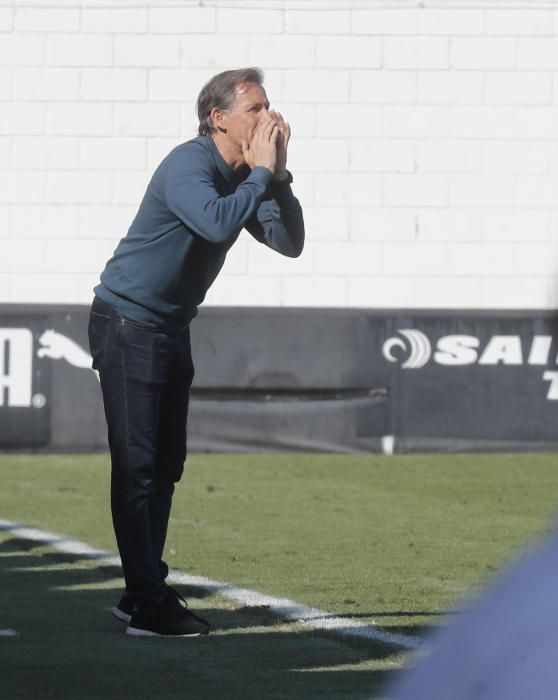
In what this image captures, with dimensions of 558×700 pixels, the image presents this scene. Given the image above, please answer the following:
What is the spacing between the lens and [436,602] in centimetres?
609

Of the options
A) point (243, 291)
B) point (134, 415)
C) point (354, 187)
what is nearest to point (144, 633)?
point (134, 415)

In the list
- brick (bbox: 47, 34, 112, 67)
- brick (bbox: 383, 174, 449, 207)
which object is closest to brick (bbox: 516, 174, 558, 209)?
brick (bbox: 383, 174, 449, 207)

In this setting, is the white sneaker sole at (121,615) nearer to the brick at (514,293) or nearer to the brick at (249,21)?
the brick at (514,293)

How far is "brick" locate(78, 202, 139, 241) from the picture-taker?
14047 millimetres

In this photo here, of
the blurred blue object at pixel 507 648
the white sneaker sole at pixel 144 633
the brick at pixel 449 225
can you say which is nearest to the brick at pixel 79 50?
the brick at pixel 449 225

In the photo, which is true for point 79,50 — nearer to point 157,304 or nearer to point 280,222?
point 280,222

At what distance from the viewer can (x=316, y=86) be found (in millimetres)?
14070

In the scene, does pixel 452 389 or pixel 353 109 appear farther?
pixel 353 109

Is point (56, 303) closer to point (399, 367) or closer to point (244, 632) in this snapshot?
point (399, 367)

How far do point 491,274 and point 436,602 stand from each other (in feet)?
27.1

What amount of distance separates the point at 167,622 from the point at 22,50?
373 inches

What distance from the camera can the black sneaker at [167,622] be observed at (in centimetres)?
537

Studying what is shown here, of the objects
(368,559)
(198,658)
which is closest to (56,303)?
(368,559)

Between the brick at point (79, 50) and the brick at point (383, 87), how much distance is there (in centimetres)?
211
